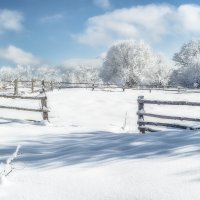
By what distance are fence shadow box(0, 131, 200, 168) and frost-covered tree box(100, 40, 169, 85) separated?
65.0m

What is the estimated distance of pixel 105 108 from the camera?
2491cm

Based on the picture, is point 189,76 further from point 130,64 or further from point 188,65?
point 130,64

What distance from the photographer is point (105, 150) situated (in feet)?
24.4

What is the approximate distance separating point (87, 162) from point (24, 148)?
7.67 ft

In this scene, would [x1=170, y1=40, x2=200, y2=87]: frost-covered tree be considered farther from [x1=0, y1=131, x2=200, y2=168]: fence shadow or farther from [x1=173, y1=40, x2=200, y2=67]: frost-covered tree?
[x1=0, y1=131, x2=200, y2=168]: fence shadow

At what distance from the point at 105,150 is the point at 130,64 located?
227 ft

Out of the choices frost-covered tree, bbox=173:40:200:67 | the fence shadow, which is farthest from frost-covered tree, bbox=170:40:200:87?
the fence shadow

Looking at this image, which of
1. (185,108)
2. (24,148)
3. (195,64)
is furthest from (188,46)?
(24,148)

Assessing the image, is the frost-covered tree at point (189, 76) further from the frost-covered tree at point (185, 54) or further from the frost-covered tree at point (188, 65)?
the frost-covered tree at point (185, 54)

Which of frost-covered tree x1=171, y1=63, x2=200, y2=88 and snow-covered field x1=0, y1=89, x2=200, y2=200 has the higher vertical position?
frost-covered tree x1=171, y1=63, x2=200, y2=88

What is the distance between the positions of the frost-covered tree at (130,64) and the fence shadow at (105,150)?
65040 millimetres

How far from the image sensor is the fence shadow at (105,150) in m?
6.39

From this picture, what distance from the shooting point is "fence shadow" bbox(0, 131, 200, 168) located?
6387mm

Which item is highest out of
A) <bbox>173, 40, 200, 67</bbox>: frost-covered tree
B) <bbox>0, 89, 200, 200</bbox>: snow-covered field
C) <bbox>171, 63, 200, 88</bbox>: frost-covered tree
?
<bbox>173, 40, 200, 67</bbox>: frost-covered tree
